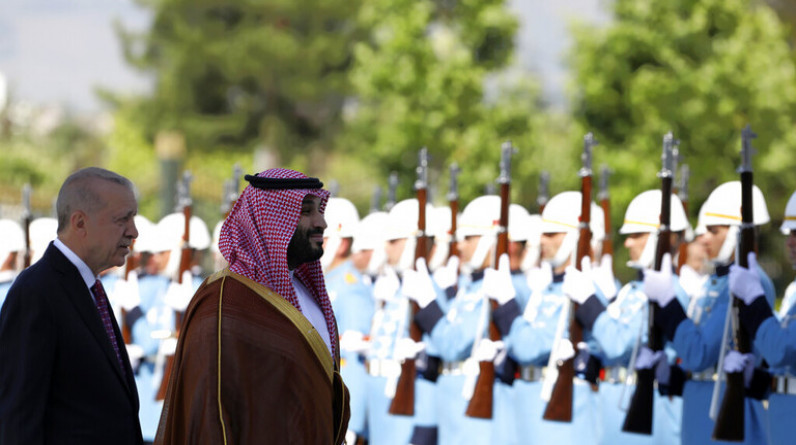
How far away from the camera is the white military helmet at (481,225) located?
9836mm

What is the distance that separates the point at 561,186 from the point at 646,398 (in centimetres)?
1394

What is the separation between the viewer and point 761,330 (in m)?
6.29

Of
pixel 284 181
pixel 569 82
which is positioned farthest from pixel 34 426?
pixel 569 82

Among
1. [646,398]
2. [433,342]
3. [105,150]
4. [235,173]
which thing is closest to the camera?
[646,398]

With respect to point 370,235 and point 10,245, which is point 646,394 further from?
point 10,245

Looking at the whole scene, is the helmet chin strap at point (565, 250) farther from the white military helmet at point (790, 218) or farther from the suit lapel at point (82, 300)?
the suit lapel at point (82, 300)

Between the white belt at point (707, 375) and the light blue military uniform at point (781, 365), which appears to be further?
the white belt at point (707, 375)

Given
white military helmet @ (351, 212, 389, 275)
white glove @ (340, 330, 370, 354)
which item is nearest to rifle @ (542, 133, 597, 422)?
white glove @ (340, 330, 370, 354)

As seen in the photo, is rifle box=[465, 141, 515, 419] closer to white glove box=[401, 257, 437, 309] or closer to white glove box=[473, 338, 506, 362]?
white glove box=[473, 338, 506, 362]

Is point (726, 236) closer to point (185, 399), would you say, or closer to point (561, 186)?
point (185, 399)

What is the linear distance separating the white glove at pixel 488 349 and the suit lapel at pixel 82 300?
14.9ft

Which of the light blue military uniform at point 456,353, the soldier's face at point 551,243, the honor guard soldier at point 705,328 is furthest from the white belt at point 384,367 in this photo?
the honor guard soldier at point 705,328

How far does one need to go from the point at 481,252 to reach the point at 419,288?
2.73ft

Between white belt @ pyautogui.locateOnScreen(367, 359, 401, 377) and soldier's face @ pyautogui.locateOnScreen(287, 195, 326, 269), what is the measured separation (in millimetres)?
5092
